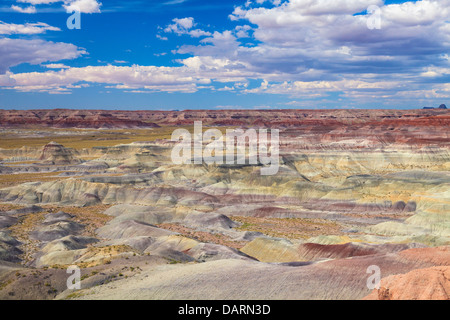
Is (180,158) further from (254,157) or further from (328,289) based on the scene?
(328,289)

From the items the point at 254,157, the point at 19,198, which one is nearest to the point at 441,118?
the point at 254,157

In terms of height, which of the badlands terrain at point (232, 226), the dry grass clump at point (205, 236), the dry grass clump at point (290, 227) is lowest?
the dry grass clump at point (290, 227)

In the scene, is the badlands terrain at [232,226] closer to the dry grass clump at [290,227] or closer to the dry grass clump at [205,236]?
the dry grass clump at [290,227]

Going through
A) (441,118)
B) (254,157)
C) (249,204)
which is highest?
(441,118)

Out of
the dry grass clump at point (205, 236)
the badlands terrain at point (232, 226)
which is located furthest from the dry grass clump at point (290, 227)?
the dry grass clump at point (205, 236)

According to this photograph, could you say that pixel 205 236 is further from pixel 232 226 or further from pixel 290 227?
pixel 290 227

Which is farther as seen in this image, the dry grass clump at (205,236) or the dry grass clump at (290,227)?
the dry grass clump at (290,227)

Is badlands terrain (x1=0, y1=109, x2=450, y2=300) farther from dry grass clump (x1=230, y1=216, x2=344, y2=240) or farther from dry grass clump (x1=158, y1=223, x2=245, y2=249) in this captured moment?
dry grass clump (x1=158, y1=223, x2=245, y2=249)

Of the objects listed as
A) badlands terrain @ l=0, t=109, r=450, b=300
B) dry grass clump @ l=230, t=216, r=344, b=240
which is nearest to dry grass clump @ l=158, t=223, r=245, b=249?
badlands terrain @ l=0, t=109, r=450, b=300
